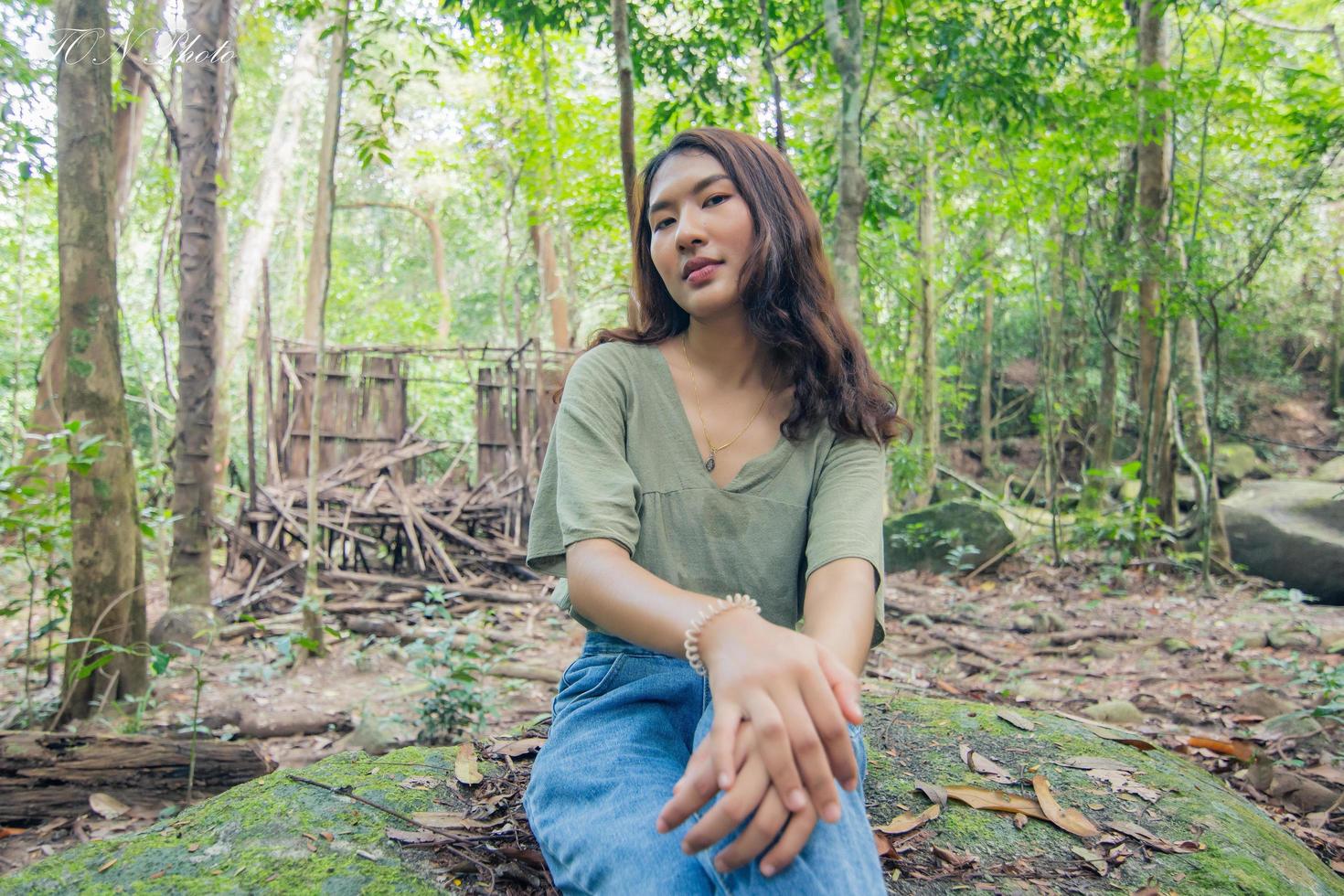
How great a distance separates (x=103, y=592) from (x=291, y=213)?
20.0 meters

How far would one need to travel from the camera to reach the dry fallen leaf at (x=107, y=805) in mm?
3021

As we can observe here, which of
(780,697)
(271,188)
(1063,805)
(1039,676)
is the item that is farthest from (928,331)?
(780,697)

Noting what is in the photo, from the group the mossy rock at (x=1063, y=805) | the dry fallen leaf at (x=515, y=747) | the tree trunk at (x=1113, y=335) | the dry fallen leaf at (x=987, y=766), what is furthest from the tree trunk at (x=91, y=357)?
the tree trunk at (x=1113, y=335)

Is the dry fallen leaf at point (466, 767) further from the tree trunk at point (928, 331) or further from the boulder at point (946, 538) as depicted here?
the tree trunk at point (928, 331)

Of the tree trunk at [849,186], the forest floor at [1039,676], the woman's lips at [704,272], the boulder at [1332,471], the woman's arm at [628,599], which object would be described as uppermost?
the tree trunk at [849,186]

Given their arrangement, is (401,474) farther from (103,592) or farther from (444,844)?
(444,844)

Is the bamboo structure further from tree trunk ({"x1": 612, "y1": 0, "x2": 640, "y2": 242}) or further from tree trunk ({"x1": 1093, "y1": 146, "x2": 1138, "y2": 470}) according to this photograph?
tree trunk ({"x1": 1093, "y1": 146, "x2": 1138, "y2": 470})

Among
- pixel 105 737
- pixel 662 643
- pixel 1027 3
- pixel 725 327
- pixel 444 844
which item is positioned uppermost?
pixel 1027 3

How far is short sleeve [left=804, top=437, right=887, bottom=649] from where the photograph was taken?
1.73m

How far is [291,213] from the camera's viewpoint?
21.7m

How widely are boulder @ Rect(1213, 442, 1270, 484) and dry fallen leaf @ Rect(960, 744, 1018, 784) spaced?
567 inches

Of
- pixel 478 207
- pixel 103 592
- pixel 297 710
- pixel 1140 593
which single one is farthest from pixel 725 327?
pixel 478 207

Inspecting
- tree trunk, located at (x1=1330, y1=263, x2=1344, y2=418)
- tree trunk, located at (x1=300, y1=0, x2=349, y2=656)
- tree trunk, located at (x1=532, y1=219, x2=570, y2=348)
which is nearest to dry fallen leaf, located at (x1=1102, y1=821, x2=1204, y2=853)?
tree trunk, located at (x1=300, y1=0, x2=349, y2=656)

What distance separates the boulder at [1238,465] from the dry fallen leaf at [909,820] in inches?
583
